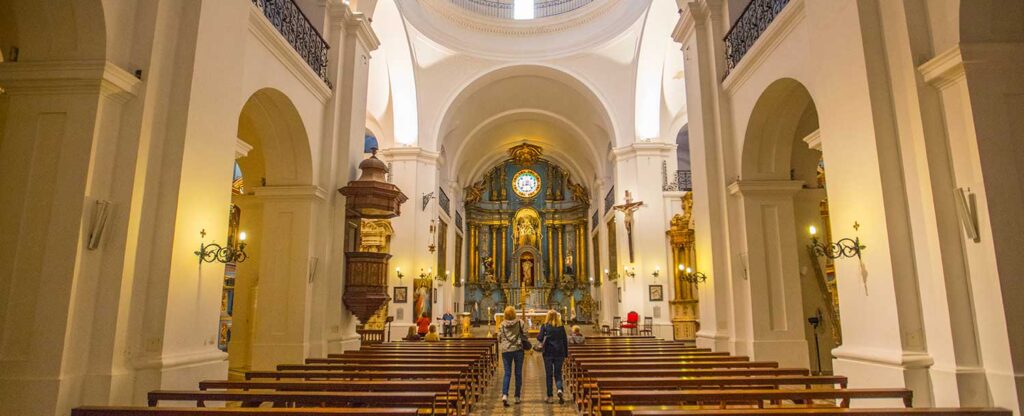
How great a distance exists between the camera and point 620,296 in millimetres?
19266

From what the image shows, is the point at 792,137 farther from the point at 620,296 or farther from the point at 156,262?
the point at 620,296

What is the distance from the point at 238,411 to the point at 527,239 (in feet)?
94.7

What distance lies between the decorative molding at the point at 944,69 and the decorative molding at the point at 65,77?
Result: 6952 mm

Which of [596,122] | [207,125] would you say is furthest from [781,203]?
[596,122]

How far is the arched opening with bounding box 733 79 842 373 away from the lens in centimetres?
801

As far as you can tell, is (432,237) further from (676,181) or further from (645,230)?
(676,181)

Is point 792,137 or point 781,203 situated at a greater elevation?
point 792,137

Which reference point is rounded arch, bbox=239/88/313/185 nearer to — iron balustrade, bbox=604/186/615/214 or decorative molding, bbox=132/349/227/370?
decorative molding, bbox=132/349/227/370

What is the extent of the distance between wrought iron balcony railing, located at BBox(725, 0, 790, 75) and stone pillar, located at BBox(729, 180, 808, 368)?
2003 millimetres

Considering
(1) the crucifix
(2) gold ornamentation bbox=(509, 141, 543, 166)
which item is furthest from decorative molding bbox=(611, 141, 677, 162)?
(2) gold ornamentation bbox=(509, 141, 543, 166)

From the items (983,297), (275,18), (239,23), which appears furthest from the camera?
(275,18)

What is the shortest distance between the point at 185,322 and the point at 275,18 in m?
Answer: 4.65

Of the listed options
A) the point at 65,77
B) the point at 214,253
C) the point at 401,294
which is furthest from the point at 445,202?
the point at 65,77

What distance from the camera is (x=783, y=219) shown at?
8289 mm
